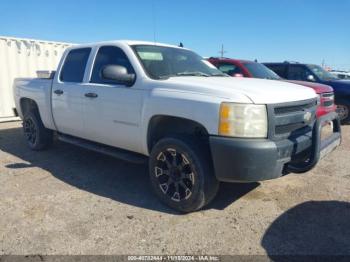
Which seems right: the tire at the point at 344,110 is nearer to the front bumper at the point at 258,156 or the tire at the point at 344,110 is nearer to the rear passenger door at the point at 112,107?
the front bumper at the point at 258,156

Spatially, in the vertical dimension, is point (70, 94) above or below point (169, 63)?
below

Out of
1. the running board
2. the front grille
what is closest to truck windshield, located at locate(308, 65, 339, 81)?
the front grille

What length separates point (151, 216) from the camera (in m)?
3.71

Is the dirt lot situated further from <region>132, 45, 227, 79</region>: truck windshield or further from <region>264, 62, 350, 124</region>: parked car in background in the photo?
<region>264, 62, 350, 124</region>: parked car in background

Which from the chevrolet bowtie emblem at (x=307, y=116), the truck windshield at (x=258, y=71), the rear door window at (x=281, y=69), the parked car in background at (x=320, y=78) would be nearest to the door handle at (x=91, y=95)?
the chevrolet bowtie emblem at (x=307, y=116)

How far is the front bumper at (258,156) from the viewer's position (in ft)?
10.5

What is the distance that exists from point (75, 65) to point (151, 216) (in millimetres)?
2840

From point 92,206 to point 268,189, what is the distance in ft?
7.41

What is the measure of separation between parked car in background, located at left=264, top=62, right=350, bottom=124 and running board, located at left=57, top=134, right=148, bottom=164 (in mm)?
6362

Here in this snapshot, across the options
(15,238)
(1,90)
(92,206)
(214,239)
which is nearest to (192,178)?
(214,239)

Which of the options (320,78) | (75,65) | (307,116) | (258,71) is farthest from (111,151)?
(320,78)

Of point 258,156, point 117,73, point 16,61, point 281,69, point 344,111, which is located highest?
point 117,73

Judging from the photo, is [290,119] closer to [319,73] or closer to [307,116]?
[307,116]

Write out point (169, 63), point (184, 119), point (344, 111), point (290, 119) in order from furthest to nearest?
point (344, 111) → point (169, 63) → point (184, 119) → point (290, 119)
